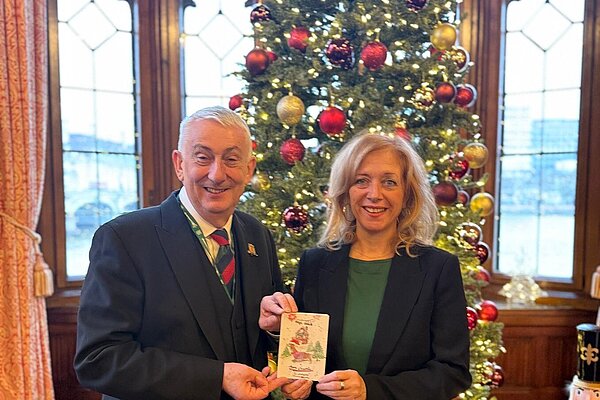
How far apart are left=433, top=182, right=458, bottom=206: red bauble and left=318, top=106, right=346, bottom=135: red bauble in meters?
0.66

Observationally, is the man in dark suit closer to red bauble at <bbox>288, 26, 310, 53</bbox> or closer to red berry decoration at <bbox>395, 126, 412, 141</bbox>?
red berry decoration at <bbox>395, 126, 412, 141</bbox>

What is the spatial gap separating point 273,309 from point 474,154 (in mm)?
1994

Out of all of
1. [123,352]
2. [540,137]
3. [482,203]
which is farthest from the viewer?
[540,137]

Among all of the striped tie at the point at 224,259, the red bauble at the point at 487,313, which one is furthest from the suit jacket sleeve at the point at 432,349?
the red bauble at the point at 487,313

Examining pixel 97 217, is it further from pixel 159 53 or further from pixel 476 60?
pixel 476 60

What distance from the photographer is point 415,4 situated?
265 centimetres

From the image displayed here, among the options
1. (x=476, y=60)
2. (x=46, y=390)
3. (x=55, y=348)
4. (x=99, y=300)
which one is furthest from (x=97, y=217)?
(x=476, y=60)

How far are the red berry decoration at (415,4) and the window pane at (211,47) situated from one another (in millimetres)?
1600

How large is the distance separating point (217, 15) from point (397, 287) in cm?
317

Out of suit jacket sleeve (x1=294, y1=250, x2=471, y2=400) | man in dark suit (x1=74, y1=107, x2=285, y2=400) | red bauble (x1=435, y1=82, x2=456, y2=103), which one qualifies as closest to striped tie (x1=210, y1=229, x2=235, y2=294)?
man in dark suit (x1=74, y1=107, x2=285, y2=400)

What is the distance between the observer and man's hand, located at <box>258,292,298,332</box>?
1.38 m

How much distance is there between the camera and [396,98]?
2775 mm

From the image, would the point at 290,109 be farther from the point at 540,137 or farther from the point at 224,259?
the point at 540,137

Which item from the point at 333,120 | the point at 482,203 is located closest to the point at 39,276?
the point at 333,120
